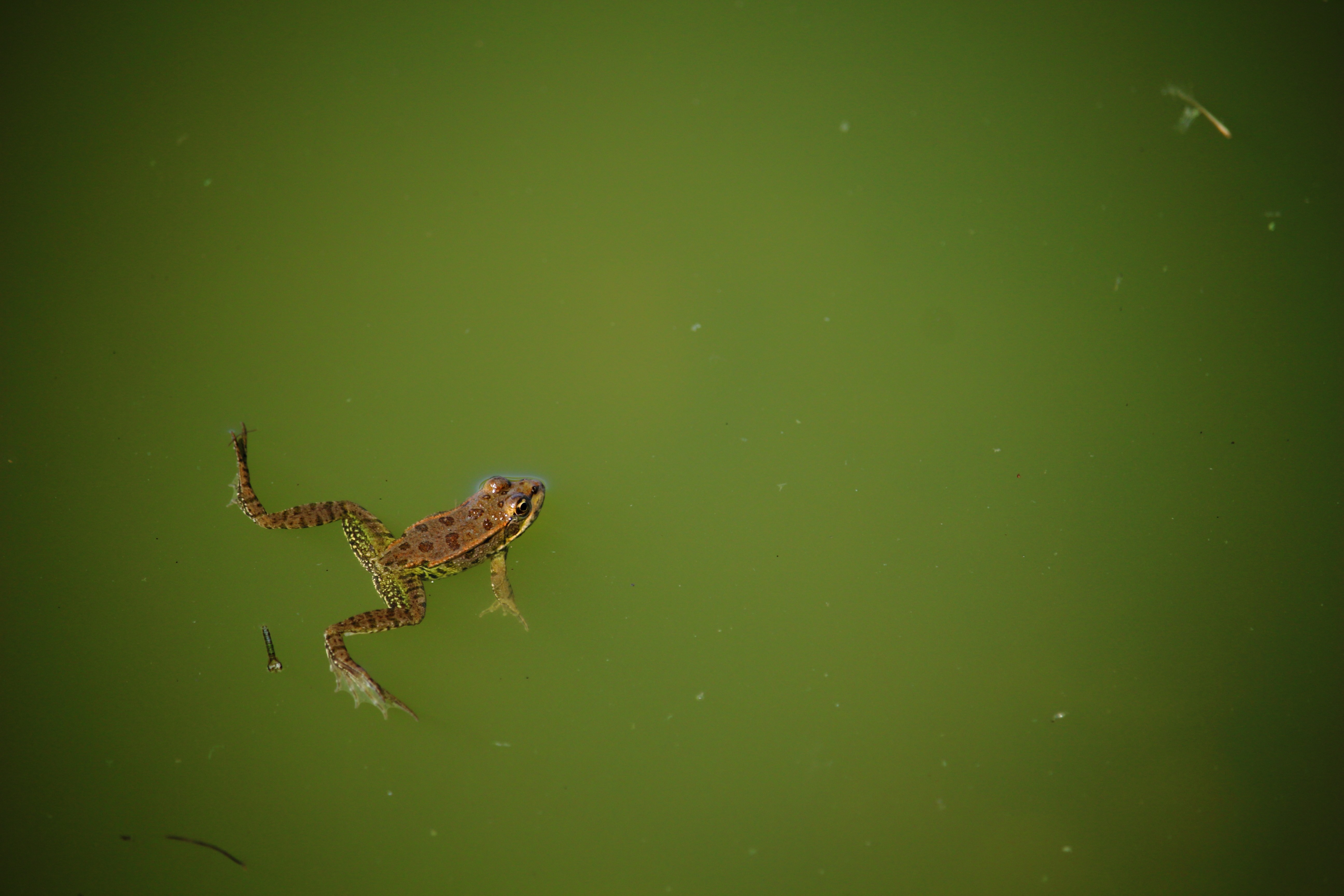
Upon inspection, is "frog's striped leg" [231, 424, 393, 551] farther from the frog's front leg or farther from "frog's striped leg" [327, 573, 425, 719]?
the frog's front leg

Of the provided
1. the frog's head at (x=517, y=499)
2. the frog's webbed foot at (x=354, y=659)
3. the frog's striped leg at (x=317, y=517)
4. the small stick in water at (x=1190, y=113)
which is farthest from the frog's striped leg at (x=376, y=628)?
the small stick in water at (x=1190, y=113)

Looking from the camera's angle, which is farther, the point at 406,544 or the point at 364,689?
the point at 364,689

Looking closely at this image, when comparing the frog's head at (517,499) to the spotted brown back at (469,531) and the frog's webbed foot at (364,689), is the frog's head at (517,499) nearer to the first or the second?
the spotted brown back at (469,531)

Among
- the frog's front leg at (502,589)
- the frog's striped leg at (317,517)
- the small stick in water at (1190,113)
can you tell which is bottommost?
the frog's front leg at (502,589)

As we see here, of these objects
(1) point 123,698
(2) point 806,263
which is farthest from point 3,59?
(2) point 806,263

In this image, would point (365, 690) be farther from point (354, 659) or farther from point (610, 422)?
point (610, 422)

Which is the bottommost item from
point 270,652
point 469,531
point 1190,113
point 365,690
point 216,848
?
point 216,848

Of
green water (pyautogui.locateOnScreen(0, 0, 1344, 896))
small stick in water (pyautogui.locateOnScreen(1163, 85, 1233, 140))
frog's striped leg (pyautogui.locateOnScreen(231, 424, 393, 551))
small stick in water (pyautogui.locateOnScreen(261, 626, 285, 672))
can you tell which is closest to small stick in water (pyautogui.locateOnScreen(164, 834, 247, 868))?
green water (pyautogui.locateOnScreen(0, 0, 1344, 896))

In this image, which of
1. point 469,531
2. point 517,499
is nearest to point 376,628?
point 469,531
